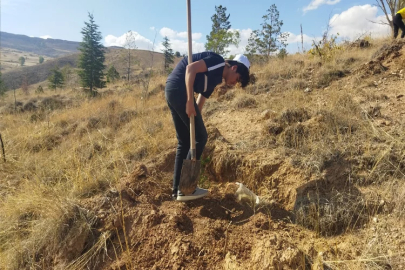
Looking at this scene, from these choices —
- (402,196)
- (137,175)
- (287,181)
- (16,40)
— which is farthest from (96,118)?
Result: (16,40)

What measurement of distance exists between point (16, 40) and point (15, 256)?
243 meters

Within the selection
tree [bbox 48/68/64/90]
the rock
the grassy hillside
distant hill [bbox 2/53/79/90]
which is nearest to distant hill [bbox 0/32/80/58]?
distant hill [bbox 2/53/79/90]

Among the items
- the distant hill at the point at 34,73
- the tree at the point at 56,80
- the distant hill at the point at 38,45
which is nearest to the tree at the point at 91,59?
the tree at the point at 56,80

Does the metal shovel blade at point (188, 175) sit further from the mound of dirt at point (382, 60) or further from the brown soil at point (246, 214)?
the mound of dirt at point (382, 60)

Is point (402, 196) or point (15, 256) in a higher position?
point (402, 196)

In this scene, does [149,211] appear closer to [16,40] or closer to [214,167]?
[214,167]

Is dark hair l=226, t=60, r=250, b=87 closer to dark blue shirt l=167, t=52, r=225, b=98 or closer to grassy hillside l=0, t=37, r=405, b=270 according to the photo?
dark blue shirt l=167, t=52, r=225, b=98

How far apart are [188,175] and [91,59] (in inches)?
787

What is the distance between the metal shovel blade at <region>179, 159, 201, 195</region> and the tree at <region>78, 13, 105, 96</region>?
18159 mm

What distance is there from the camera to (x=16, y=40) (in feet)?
603

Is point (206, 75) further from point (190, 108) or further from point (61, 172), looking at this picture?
point (61, 172)

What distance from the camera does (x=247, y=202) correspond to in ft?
8.13

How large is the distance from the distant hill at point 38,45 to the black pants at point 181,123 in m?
194

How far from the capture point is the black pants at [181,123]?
7.42ft
